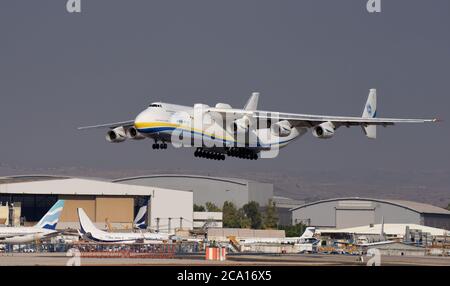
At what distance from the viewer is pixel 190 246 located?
94875 millimetres

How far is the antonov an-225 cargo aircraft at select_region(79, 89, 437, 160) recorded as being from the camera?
68375mm

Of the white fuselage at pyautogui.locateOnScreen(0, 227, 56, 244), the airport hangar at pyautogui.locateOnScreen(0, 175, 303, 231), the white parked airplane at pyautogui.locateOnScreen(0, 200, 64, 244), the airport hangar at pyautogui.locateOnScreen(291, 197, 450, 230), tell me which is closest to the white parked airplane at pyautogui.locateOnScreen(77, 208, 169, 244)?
the white parked airplane at pyautogui.locateOnScreen(0, 200, 64, 244)

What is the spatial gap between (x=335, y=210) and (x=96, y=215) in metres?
56.8

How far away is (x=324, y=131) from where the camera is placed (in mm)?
75375

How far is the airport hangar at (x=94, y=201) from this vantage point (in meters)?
130

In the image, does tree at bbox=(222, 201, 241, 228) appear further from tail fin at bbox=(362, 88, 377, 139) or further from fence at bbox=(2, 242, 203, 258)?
tail fin at bbox=(362, 88, 377, 139)

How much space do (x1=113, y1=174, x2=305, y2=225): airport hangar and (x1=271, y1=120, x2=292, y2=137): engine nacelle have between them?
107 meters

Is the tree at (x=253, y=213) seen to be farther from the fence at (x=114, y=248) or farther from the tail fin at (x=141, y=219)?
the fence at (x=114, y=248)

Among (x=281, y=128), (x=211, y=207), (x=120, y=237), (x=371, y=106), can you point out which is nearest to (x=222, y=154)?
(x=281, y=128)

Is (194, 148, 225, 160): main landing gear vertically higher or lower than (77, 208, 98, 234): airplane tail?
higher
